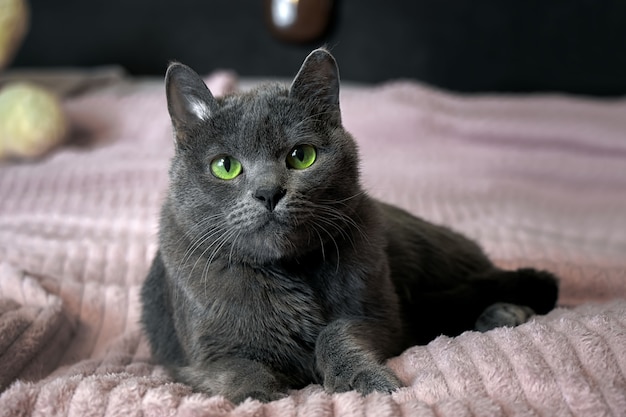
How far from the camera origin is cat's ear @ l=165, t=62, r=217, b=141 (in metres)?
1.12

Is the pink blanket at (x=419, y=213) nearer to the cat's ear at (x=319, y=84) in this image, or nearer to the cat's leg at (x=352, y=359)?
the cat's leg at (x=352, y=359)

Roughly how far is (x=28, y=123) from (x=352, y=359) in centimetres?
159

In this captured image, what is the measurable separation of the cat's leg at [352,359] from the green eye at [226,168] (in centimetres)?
29

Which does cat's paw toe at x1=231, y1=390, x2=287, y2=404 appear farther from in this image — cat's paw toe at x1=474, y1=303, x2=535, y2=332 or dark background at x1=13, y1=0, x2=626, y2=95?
dark background at x1=13, y1=0, x2=626, y2=95

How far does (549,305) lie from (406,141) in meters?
1.18

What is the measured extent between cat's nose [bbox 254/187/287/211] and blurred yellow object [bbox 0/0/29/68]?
4.90 feet

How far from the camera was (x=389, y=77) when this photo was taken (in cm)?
302

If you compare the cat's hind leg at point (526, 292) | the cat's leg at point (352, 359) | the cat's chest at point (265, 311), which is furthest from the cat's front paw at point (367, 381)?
the cat's hind leg at point (526, 292)

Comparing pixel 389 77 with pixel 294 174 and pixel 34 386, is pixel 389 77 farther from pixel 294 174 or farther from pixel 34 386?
pixel 34 386

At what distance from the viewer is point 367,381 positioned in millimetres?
984

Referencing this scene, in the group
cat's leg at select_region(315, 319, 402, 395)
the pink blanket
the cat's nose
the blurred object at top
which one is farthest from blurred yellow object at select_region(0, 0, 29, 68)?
cat's leg at select_region(315, 319, 402, 395)

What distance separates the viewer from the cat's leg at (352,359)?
38.8 inches

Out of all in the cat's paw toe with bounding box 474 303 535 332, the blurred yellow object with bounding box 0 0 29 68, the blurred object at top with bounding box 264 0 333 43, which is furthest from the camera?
the blurred object at top with bounding box 264 0 333 43

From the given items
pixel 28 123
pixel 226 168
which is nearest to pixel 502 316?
pixel 226 168
